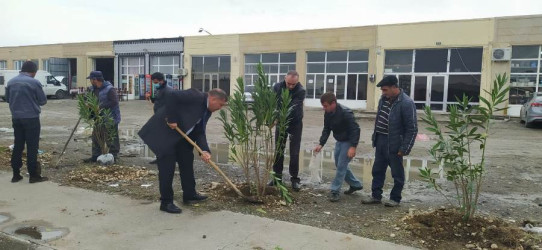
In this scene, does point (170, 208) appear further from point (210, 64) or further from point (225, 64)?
point (210, 64)

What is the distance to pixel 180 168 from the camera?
18.0 feet

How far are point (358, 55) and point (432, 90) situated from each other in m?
4.94

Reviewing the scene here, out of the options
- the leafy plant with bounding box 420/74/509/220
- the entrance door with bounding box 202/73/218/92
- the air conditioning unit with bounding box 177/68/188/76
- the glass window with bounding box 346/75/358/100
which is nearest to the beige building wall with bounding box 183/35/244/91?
the air conditioning unit with bounding box 177/68/188/76

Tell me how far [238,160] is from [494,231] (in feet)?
9.71

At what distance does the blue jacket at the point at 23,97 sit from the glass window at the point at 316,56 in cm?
2302

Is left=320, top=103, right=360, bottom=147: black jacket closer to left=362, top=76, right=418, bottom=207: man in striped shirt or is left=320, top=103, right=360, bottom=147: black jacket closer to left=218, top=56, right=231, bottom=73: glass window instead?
left=362, top=76, right=418, bottom=207: man in striped shirt

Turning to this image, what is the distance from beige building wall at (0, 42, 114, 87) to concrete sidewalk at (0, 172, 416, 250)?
118 ft

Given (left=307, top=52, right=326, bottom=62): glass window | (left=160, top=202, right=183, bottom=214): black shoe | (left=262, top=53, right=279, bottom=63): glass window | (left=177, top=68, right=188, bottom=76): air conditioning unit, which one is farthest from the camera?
(left=177, top=68, right=188, bottom=76): air conditioning unit

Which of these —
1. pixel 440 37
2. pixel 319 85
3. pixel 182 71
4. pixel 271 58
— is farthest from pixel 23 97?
pixel 182 71

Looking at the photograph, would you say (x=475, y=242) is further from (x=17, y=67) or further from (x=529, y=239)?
(x=17, y=67)

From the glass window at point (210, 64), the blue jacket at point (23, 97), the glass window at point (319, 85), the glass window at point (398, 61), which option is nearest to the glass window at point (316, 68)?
the glass window at point (319, 85)

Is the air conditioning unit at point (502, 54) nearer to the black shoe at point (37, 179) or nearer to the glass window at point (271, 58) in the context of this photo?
the glass window at point (271, 58)

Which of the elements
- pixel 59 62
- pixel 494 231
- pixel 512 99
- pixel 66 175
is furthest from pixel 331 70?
pixel 59 62

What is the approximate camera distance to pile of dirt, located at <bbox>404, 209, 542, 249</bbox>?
4098 mm
